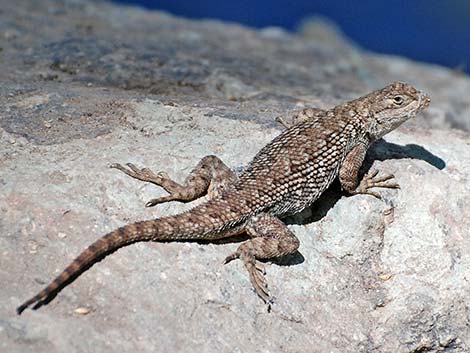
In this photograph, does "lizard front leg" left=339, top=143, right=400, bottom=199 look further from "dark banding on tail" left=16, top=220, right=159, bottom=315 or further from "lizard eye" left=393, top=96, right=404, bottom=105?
"dark banding on tail" left=16, top=220, right=159, bottom=315

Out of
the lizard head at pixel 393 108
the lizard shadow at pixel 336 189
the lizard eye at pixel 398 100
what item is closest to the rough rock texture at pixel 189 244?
the lizard shadow at pixel 336 189

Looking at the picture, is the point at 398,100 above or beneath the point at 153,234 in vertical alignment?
above

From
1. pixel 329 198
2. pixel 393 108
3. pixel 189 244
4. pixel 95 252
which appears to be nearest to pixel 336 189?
pixel 329 198

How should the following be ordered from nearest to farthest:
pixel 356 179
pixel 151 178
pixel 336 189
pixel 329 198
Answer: pixel 151 178
pixel 356 179
pixel 329 198
pixel 336 189

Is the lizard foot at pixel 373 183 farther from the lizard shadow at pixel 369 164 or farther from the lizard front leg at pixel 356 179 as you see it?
Answer: the lizard shadow at pixel 369 164

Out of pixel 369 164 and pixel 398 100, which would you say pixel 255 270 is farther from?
pixel 398 100

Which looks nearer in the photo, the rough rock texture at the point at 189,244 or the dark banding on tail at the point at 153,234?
the dark banding on tail at the point at 153,234

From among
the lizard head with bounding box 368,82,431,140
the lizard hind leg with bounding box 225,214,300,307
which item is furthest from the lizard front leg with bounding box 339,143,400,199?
the lizard hind leg with bounding box 225,214,300,307
